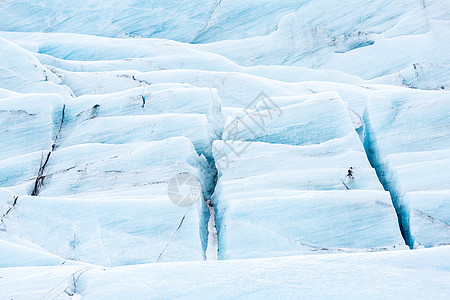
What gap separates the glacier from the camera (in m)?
4.13

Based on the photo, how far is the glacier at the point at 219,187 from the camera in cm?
413

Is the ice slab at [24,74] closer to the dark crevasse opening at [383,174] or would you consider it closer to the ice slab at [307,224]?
Answer: the ice slab at [307,224]

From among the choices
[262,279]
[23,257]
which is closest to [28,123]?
[23,257]

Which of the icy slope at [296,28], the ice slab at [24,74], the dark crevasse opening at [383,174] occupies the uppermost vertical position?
the ice slab at [24,74]

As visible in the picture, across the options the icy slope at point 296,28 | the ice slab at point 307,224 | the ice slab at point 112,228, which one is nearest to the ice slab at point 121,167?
the ice slab at point 112,228

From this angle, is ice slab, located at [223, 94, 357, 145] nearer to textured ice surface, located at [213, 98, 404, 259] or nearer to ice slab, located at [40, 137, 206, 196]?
textured ice surface, located at [213, 98, 404, 259]

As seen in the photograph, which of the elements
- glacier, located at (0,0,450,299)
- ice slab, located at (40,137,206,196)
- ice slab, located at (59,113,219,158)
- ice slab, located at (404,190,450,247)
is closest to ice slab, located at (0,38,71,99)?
glacier, located at (0,0,450,299)

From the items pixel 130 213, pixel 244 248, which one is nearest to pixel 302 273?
pixel 244 248

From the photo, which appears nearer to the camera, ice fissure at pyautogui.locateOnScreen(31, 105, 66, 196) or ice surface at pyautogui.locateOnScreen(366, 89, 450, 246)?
ice surface at pyautogui.locateOnScreen(366, 89, 450, 246)

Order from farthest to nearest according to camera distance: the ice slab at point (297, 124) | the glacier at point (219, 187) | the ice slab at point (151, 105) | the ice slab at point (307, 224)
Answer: the ice slab at point (151, 105), the ice slab at point (297, 124), the ice slab at point (307, 224), the glacier at point (219, 187)

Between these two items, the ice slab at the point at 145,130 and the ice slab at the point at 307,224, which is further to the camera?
the ice slab at the point at 145,130

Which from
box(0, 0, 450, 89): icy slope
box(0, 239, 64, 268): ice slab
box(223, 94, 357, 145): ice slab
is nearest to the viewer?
box(0, 239, 64, 268): ice slab

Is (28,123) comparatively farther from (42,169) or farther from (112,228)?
(112,228)

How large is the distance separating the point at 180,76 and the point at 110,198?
13.1 ft
